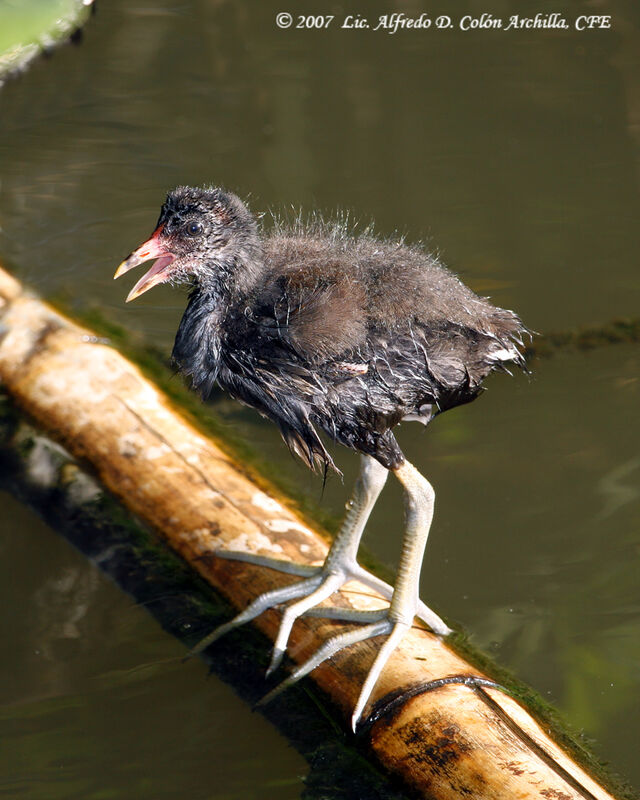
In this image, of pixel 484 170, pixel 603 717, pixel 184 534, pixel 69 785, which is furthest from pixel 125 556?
pixel 484 170

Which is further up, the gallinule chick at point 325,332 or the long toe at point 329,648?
the gallinule chick at point 325,332

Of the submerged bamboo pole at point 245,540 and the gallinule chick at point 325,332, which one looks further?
the gallinule chick at point 325,332

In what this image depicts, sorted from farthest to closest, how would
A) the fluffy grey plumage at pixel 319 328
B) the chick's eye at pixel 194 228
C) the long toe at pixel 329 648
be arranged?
1. the long toe at pixel 329 648
2. the chick's eye at pixel 194 228
3. the fluffy grey plumage at pixel 319 328

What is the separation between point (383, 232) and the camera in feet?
15.0

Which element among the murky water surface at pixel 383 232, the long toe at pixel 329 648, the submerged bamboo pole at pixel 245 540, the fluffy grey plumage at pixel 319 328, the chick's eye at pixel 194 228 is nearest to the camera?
the submerged bamboo pole at pixel 245 540

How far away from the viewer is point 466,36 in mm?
5906

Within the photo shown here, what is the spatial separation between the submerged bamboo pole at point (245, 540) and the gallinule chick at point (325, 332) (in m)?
0.08

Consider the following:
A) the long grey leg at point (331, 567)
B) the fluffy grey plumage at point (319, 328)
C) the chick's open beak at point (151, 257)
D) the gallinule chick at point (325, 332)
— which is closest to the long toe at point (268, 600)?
the long grey leg at point (331, 567)

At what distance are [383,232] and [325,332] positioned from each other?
2.43 m

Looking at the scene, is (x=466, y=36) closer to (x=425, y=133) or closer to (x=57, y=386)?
(x=425, y=133)

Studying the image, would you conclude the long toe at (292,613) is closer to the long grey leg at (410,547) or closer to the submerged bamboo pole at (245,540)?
Result: the submerged bamboo pole at (245,540)

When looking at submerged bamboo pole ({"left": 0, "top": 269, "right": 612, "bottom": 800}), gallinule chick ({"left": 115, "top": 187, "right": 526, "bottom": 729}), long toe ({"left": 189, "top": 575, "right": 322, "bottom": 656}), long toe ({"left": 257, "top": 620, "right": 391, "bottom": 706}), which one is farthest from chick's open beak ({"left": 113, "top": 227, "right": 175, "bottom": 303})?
long toe ({"left": 257, "top": 620, "right": 391, "bottom": 706})

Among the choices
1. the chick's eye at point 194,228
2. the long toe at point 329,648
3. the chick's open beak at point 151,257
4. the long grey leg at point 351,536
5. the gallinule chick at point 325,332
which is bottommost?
the long toe at point 329,648

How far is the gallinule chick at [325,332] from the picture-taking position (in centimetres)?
231
